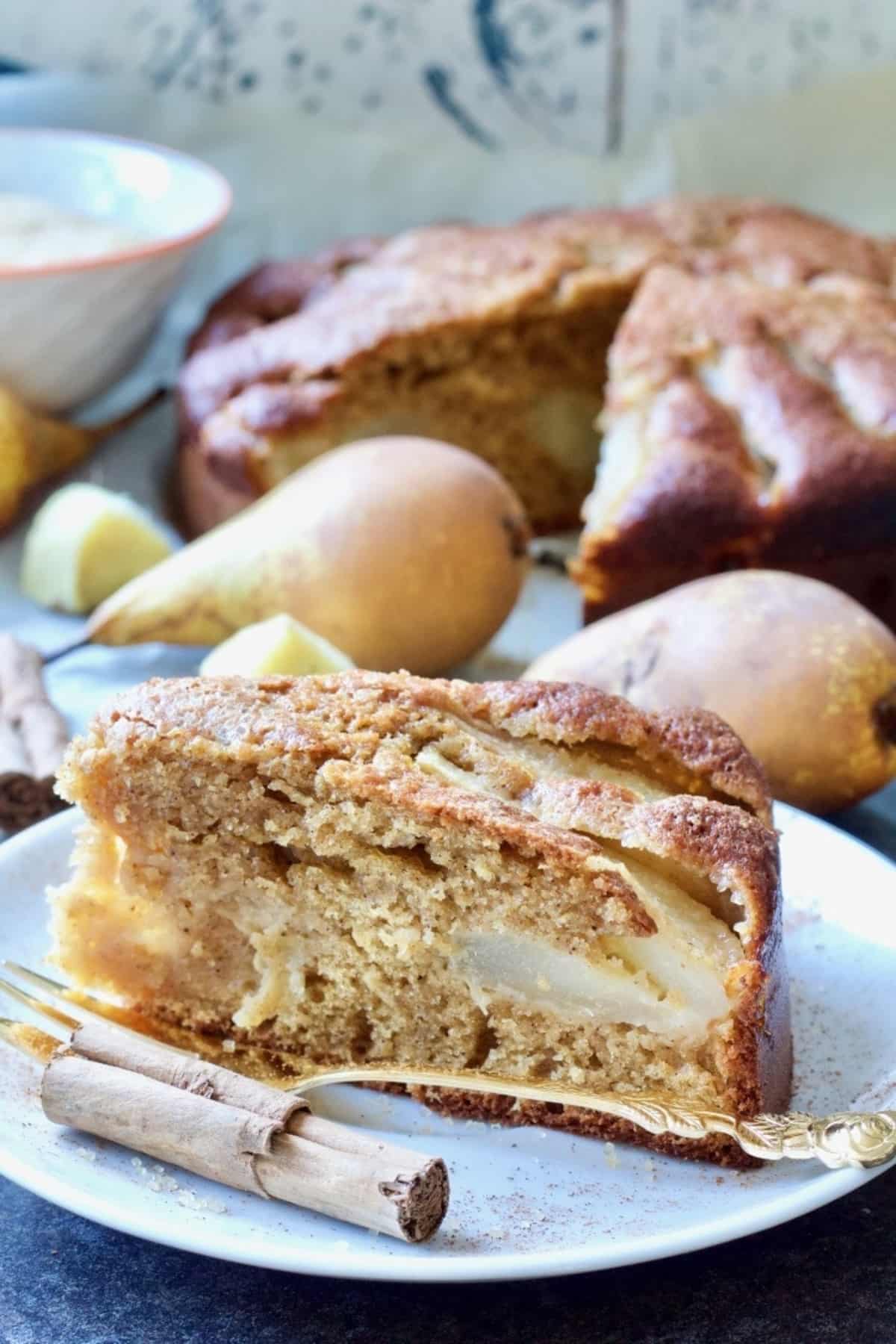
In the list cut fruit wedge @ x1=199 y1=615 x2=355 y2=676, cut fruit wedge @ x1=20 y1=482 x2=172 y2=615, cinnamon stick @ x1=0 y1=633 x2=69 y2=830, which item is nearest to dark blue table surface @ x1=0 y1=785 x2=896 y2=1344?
cinnamon stick @ x1=0 y1=633 x2=69 y2=830

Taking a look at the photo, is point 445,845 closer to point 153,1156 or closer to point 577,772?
point 577,772

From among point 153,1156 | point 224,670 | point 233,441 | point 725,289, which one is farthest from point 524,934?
point 725,289

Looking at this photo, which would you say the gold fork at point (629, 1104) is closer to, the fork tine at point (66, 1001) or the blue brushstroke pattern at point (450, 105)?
the fork tine at point (66, 1001)

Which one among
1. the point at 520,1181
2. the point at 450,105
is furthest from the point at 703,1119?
the point at 450,105

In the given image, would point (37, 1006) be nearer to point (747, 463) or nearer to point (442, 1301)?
point (442, 1301)

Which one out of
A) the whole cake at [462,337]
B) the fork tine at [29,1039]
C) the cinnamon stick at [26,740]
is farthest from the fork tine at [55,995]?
the whole cake at [462,337]

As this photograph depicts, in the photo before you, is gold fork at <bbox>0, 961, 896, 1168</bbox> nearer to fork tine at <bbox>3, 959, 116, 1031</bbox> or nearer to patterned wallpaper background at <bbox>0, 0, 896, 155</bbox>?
fork tine at <bbox>3, 959, 116, 1031</bbox>
